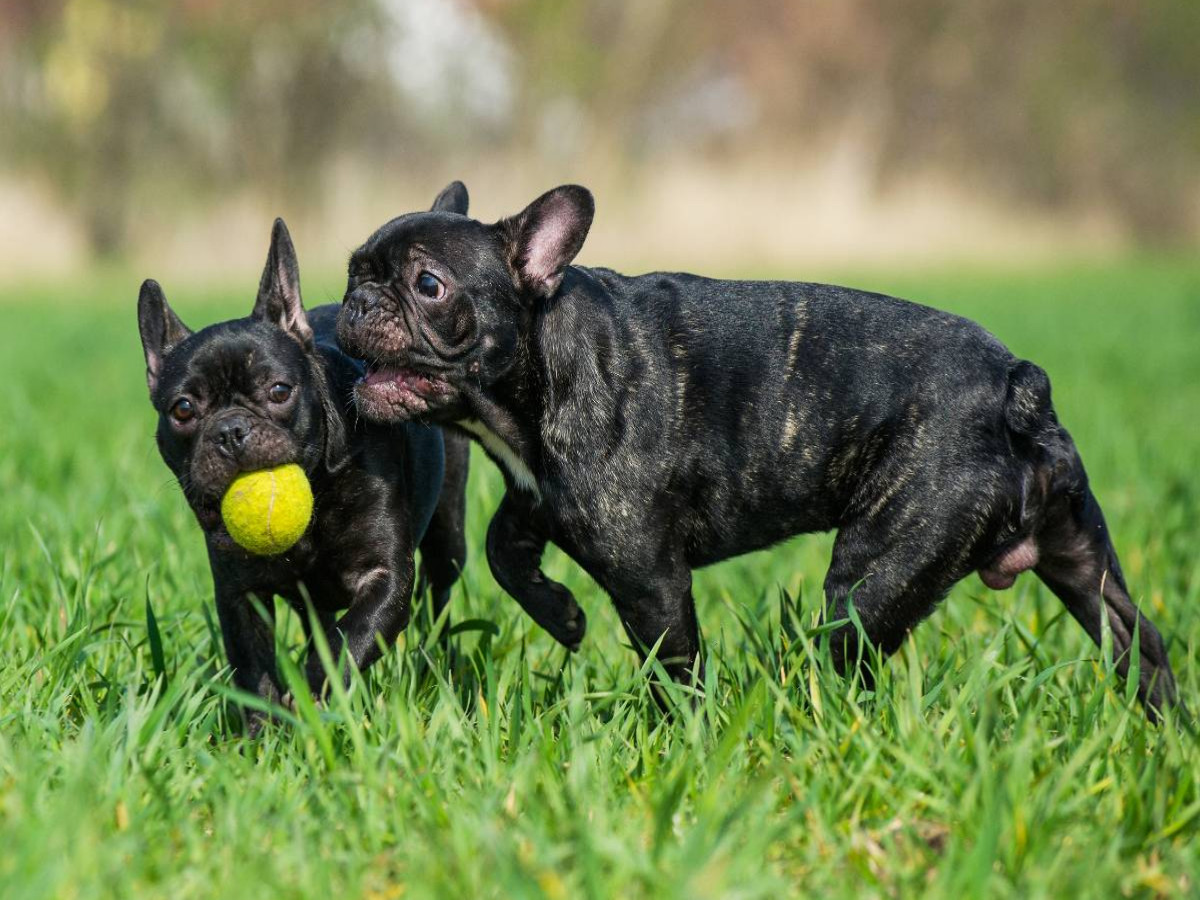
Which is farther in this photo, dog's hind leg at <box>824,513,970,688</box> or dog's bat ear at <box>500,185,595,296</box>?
dog's bat ear at <box>500,185,595,296</box>

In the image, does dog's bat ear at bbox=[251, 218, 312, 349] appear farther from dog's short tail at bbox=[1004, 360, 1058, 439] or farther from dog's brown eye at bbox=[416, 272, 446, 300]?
dog's short tail at bbox=[1004, 360, 1058, 439]

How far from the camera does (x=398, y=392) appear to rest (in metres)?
3.85

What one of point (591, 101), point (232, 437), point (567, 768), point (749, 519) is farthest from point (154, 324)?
point (591, 101)

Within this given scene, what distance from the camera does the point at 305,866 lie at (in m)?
2.57

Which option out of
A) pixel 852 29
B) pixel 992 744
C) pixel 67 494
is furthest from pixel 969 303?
pixel 852 29

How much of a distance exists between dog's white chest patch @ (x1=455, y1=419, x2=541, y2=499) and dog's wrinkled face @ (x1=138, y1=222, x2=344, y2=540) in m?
0.38

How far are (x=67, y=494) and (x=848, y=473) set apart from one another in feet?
12.1

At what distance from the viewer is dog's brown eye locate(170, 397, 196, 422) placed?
391 centimetres

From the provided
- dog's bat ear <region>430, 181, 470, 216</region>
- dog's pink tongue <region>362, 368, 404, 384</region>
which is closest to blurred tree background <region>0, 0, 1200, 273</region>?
dog's bat ear <region>430, 181, 470, 216</region>

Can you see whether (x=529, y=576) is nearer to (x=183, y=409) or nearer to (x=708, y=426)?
(x=708, y=426)

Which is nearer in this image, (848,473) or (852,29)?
(848,473)

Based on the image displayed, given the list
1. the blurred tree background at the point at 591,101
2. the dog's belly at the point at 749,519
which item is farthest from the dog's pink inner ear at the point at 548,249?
the blurred tree background at the point at 591,101

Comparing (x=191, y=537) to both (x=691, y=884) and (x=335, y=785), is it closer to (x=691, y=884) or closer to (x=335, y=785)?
(x=335, y=785)

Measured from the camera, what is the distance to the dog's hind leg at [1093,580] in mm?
3971
